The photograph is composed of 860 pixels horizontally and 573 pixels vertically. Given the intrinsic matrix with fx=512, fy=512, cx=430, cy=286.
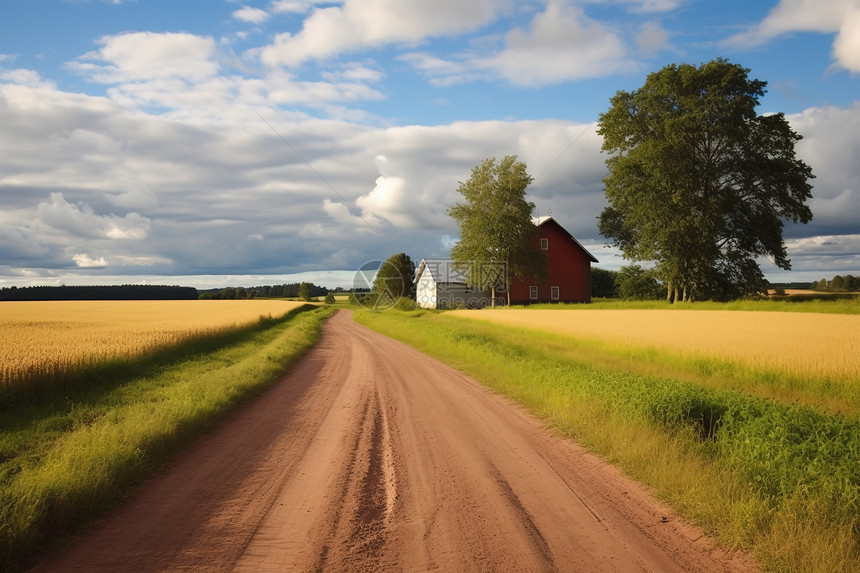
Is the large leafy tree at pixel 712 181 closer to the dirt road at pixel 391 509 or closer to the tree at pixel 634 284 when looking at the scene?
the tree at pixel 634 284

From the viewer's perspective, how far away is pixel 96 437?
27.0ft

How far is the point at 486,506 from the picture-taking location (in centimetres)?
593

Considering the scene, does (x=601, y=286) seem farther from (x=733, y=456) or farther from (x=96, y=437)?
(x=96, y=437)

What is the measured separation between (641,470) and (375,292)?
7192cm

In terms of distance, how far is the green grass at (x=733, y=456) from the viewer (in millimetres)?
5086

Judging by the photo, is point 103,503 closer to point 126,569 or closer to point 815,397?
point 126,569

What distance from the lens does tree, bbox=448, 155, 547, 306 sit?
190 feet

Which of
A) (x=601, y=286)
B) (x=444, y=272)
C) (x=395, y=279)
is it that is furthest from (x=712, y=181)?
(x=601, y=286)

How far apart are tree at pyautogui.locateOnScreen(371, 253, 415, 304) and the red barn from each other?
61.0 feet

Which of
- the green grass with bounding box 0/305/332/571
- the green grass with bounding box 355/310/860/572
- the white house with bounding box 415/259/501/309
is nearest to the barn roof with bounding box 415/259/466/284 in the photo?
the white house with bounding box 415/259/501/309

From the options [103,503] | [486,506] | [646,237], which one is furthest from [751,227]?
[103,503]

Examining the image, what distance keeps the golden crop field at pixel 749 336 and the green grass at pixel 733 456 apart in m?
5.01

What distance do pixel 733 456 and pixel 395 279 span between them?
7603cm

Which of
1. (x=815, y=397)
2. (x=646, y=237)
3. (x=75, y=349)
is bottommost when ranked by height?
(x=815, y=397)
